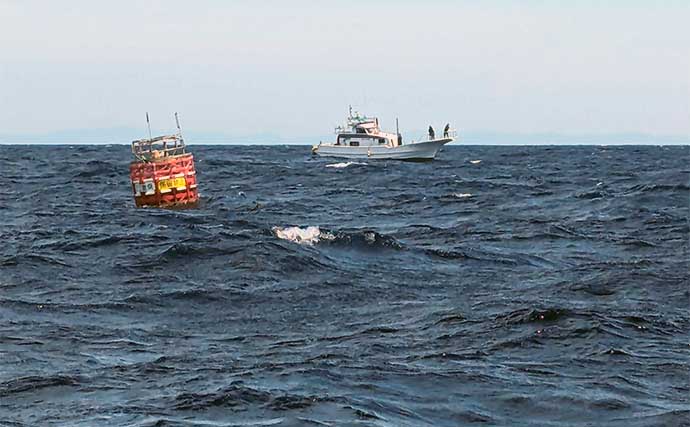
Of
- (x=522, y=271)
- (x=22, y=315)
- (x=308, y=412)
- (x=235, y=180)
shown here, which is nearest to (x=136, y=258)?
(x=22, y=315)

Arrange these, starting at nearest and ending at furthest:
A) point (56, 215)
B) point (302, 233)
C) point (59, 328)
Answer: point (59, 328)
point (302, 233)
point (56, 215)

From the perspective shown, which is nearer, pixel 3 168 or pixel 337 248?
pixel 337 248

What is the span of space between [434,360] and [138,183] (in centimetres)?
2272

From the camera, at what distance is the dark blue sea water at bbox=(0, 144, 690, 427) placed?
11.4 meters

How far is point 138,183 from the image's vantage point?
114ft

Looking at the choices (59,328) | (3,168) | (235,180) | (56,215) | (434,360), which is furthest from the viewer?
(3,168)

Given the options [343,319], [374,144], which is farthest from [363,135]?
[343,319]

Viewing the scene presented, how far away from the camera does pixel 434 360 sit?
13.5 m

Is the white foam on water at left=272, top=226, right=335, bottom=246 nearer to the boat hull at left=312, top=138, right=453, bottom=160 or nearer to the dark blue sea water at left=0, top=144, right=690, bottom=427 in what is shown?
the dark blue sea water at left=0, top=144, right=690, bottom=427

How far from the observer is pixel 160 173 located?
3450 cm

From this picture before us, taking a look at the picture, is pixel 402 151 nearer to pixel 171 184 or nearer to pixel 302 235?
pixel 171 184

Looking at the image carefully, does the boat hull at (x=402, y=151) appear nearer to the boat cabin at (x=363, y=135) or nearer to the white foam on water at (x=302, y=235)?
the boat cabin at (x=363, y=135)

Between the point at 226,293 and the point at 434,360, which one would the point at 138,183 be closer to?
the point at 226,293

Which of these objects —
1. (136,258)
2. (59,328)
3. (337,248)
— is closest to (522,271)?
(337,248)
